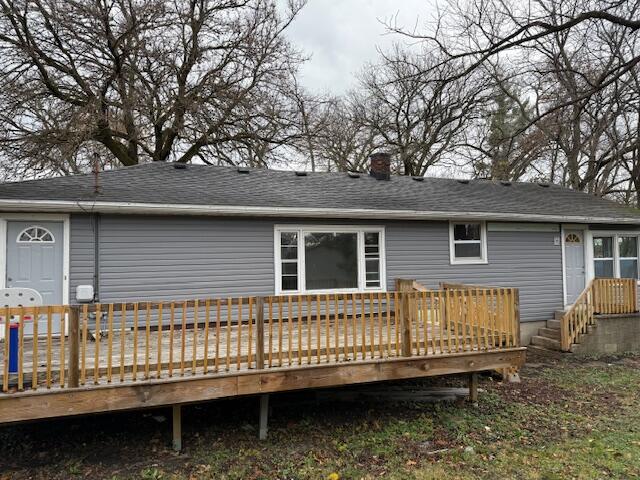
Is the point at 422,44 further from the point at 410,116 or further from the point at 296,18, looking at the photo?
the point at 410,116

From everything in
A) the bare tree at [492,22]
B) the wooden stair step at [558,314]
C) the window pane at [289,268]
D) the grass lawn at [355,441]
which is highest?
the bare tree at [492,22]

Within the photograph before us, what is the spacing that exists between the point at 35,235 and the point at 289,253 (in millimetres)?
4178

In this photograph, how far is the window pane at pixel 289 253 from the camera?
25.6 feet

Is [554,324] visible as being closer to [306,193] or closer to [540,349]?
[540,349]

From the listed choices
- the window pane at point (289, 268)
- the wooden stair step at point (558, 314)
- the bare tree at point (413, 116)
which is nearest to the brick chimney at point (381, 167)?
the window pane at point (289, 268)

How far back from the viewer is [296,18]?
15703mm

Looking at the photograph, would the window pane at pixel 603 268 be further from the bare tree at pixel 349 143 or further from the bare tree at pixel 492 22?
the bare tree at pixel 349 143

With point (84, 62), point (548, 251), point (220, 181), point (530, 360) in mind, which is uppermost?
point (84, 62)

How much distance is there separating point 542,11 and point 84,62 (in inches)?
533

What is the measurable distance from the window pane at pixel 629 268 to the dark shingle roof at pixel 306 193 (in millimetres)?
1263

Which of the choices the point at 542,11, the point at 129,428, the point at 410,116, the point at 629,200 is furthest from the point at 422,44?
the point at 629,200

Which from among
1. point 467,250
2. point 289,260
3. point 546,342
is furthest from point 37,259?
point 546,342

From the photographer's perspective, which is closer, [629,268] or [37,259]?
[37,259]

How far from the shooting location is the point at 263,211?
7.31 meters
